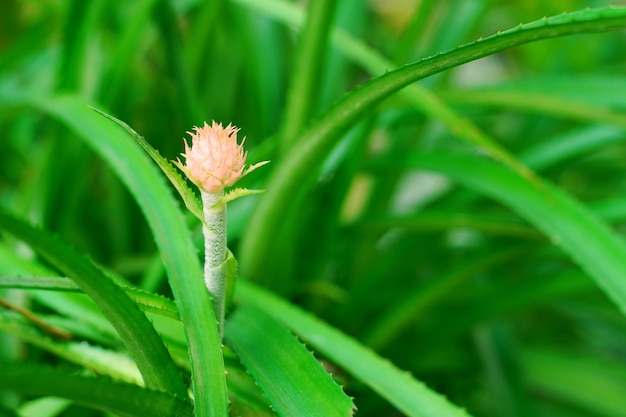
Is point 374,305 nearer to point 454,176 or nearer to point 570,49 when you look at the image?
point 454,176

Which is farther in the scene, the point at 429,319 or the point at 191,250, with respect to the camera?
the point at 429,319

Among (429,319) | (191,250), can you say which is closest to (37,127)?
(429,319)

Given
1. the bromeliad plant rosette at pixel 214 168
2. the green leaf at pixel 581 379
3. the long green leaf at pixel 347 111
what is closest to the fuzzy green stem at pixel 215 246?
the bromeliad plant rosette at pixel 214 168

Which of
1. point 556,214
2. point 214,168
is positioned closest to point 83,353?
point 214,168

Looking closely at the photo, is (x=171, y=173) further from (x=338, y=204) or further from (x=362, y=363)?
(x=338, y=204)

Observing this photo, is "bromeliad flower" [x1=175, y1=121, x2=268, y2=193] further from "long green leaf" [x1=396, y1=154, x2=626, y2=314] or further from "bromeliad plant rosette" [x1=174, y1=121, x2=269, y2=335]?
"long green leaf" [x1=396, y1=154, x2=626, y2=314]

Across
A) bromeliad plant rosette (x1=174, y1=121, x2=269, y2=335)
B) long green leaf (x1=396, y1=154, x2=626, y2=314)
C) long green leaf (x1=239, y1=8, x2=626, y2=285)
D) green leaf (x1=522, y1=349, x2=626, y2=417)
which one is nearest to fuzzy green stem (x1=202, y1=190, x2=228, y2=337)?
bromeliad plant rosette (x1=174, y1=121, x2=269, y2=335)
